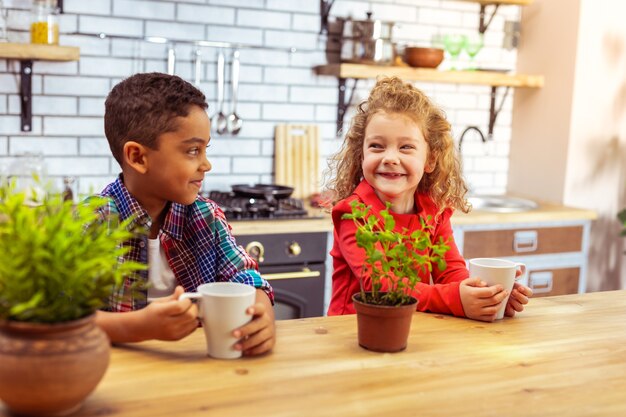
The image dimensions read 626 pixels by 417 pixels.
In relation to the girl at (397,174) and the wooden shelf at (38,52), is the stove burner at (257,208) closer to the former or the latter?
the wooden shelf at (38,52)

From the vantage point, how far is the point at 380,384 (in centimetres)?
126

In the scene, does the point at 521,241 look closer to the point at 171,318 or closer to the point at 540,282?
the point at 540,282

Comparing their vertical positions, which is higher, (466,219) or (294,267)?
(466,219)

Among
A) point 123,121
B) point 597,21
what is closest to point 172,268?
point 123,121

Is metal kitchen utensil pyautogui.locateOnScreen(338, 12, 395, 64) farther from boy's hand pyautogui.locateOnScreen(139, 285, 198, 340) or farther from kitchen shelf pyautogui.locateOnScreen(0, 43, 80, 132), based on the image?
boy's hand pyautogui.locateOnScreen(139, 285, 198, 340)

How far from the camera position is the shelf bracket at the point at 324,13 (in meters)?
3.81

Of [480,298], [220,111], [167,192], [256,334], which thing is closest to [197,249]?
[167,192]

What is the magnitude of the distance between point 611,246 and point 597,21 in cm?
119

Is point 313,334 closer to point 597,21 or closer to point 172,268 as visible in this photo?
point 172,268

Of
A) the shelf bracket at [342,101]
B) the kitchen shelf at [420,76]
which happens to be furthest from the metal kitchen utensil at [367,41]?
the shelf bracket at [342,101]

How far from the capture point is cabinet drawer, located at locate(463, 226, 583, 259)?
3613 millimetres

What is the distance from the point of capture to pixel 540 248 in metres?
3.79

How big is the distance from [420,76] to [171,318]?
2.75 meters

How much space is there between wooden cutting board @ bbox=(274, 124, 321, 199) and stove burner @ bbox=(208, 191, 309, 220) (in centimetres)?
37
